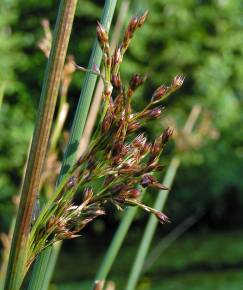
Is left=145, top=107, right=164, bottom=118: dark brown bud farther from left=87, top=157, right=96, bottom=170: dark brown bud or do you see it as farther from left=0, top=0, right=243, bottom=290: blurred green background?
left=0, top=0, right=243, bottom=290: blurred green background

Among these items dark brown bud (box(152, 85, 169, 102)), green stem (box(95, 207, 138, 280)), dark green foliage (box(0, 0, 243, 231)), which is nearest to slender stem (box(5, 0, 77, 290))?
dark brown bud (box(152, 85, 169, 102))

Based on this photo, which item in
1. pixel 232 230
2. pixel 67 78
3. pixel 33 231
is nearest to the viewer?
pixel 33 231

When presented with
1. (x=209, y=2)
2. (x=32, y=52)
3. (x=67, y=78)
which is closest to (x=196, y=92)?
(x=209, y=2)

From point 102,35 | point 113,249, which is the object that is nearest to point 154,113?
point 102,35

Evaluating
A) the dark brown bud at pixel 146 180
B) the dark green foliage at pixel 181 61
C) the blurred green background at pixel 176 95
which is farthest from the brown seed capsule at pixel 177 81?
the dark green foliage at pixel 181 61

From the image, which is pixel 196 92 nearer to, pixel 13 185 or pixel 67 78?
pixel 13 185

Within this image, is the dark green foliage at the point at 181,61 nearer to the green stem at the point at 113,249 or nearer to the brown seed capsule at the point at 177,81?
the green stem at the point at 113,249

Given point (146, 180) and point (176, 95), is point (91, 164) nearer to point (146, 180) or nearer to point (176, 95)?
point (146, 180)
